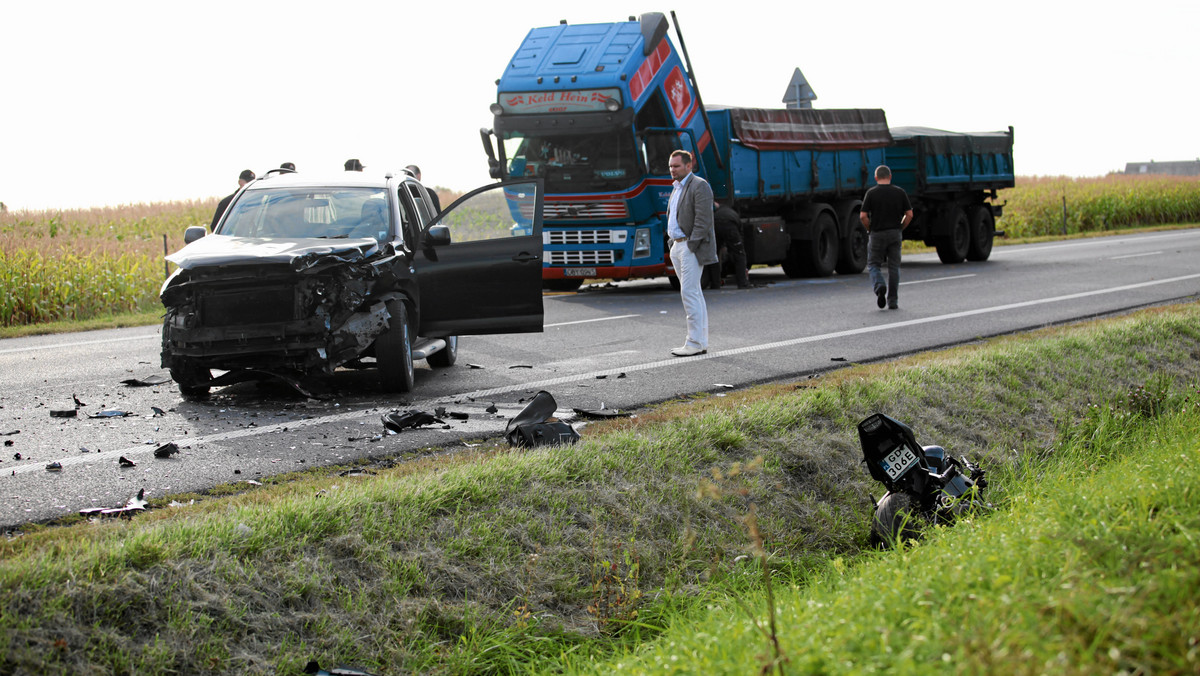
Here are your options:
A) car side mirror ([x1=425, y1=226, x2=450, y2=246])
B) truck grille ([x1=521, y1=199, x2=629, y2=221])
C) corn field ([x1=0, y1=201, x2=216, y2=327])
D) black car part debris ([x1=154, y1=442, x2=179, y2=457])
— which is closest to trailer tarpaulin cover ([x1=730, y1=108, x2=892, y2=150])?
truck grille ([x1=521, y1=199, x2=629, y2=221])

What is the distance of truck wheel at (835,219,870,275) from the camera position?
20828mm

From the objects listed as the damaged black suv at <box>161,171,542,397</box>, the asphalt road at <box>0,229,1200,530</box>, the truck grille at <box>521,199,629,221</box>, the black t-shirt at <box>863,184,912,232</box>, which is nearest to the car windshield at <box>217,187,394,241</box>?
the damaged black suv at <box>161,171,542,397</box>

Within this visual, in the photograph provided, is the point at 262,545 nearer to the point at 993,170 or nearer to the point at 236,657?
the point at 236,657

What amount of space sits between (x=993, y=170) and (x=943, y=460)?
22.1m

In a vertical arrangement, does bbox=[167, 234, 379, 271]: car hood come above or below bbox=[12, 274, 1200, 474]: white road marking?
above

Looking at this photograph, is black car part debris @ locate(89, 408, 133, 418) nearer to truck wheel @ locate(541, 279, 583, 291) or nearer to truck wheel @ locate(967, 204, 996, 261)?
truck wheel @ locate(541, 279, 583, 291)

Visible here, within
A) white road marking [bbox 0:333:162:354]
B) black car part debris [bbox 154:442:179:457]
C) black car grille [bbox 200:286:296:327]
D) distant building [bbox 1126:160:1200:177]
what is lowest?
black car part debris [bbox 154:442:179:457]

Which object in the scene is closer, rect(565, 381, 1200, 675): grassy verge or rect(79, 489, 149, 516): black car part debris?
rect(565, 381, 1200, 675): grassy verge

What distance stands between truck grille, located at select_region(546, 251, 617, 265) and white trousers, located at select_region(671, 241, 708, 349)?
18.1 ft

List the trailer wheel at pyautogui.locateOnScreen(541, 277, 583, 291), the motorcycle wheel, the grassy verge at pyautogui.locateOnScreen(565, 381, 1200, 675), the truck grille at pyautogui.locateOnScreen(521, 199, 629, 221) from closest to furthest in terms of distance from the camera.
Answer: the grassy verge at pyautogui.locateOnScreen(565, 381, 1200, 675) < the motorcycle wheel < the truck grille at pyautogui.locateOnScreen(521, 199, 629, 221) < the trailer wheel at pyautogui.locateOnScreen(541, 277, 583, 291)

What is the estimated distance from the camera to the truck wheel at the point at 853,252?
20828 millimetres

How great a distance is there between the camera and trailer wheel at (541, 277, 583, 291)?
1738 cm

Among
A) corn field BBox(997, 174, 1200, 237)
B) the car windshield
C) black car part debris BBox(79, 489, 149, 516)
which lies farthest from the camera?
corn field BBox(997, 174, 1200, 237)

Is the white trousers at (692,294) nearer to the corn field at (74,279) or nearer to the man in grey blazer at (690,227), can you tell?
the man in grey blazer at (690,227)
